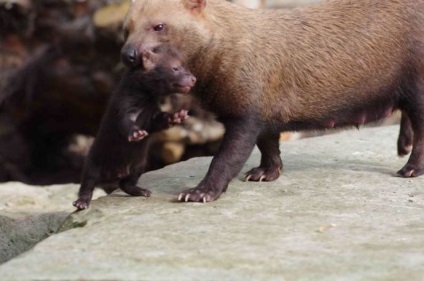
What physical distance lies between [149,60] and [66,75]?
228 inches

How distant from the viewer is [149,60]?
6406 millimetres

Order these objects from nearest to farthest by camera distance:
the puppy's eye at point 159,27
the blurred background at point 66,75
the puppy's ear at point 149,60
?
1. the puppy's ear at point 149,60
2. the puppy's eye at point 159,27
3. the blurred background at point 66,75

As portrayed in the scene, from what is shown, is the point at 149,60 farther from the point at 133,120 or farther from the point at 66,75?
the point at 66,75

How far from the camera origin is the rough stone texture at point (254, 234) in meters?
4.66

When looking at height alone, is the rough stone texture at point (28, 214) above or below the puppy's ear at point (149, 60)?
below

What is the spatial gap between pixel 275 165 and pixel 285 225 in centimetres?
171

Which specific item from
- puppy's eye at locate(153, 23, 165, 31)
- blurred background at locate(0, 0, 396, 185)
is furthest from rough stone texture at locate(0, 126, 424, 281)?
blurred background at locate(0, 0, 396, 185)

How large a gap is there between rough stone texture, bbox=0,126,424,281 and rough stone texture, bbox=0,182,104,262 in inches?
32.7

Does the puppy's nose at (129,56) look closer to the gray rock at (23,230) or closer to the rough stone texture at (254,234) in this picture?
the rough stone texture at (254,234)

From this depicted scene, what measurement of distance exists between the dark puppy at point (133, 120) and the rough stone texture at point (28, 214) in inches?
21.1

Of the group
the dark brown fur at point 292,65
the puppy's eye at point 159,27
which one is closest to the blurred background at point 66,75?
the dark brown fur at point 292,65

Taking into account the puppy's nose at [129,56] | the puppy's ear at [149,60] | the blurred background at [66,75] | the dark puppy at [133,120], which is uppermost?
the puppy's nose at [129,56]

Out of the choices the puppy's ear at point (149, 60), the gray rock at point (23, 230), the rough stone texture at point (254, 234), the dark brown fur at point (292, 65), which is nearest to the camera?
the rough stone texture at point (254, 234)

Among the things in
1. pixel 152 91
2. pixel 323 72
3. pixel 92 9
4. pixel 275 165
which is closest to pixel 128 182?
pixel 152 91
